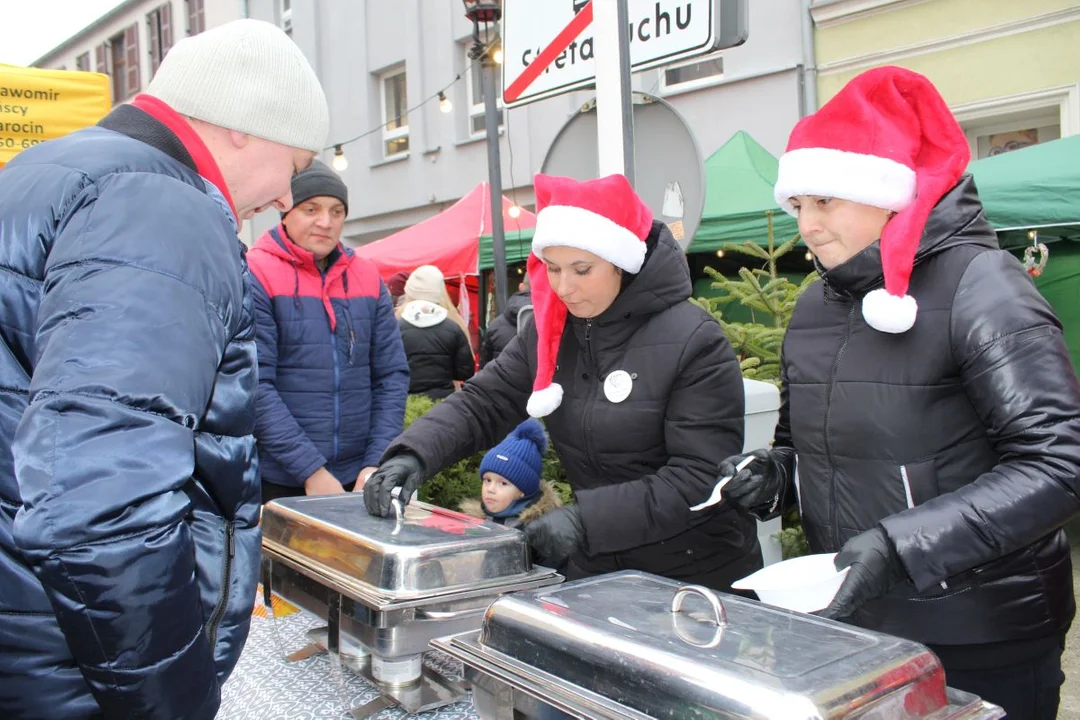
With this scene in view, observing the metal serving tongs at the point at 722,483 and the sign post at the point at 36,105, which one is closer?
the metal serving tongs at the point at 722,483

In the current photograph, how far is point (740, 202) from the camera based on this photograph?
21.1 ft

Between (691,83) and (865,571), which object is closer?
(865,571)

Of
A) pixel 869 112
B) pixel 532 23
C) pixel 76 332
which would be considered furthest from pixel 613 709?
pixel 532 23

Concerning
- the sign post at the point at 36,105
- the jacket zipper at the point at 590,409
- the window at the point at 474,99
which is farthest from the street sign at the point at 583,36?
the window at the point at 474,99

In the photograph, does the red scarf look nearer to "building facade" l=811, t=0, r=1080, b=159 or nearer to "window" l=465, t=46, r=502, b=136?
"building facade" l=811, t=0, r=1080, b=159

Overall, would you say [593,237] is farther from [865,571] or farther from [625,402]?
[865,571]

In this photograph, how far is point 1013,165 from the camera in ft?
17.4

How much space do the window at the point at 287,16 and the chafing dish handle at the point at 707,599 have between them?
58.3ft

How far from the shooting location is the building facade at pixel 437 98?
32.5 feet

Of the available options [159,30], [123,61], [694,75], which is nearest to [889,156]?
[694,75]

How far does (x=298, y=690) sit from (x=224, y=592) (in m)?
0.57

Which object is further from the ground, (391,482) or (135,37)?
(135,37)

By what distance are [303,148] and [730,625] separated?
3.14 feet

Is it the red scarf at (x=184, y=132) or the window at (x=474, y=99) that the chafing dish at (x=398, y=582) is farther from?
the window at (x=474, y=99)
